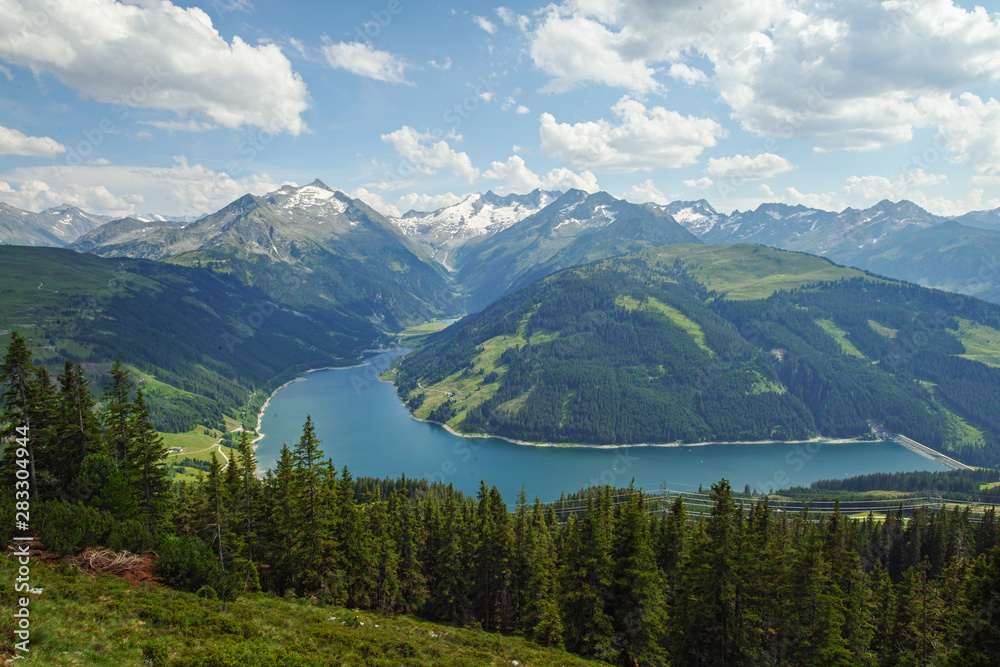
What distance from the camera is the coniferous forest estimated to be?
2831 cm

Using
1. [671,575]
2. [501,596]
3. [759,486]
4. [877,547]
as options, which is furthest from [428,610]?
[759,486]

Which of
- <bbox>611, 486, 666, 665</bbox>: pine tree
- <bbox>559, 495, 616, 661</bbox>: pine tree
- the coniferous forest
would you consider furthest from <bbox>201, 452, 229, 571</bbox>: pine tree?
<bbox>611, 486, 666, 665</bbox>: pine tree

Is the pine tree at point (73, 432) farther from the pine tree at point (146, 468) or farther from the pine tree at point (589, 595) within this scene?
the pine tree at point (589, 595)

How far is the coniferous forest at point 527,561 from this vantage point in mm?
28312

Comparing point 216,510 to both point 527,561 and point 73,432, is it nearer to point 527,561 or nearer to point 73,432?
point 73,432

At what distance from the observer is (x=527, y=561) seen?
165 ft

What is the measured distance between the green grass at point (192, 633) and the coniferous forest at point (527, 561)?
3.46 meters

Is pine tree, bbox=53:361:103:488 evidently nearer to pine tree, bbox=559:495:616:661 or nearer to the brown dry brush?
the brown dry brush

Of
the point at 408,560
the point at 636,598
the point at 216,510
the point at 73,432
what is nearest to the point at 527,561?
the point at 408,560

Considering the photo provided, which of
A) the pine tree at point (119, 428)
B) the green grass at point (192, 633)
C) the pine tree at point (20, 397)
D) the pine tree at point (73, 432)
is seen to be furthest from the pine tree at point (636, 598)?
the pine tree at point (20, 397)

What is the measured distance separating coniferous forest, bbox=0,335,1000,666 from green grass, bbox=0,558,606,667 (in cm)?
346

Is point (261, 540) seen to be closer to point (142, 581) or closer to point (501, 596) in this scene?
point (142, 581)

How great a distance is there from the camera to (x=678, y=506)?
47.5 metres

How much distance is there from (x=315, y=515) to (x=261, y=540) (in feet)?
16.2
